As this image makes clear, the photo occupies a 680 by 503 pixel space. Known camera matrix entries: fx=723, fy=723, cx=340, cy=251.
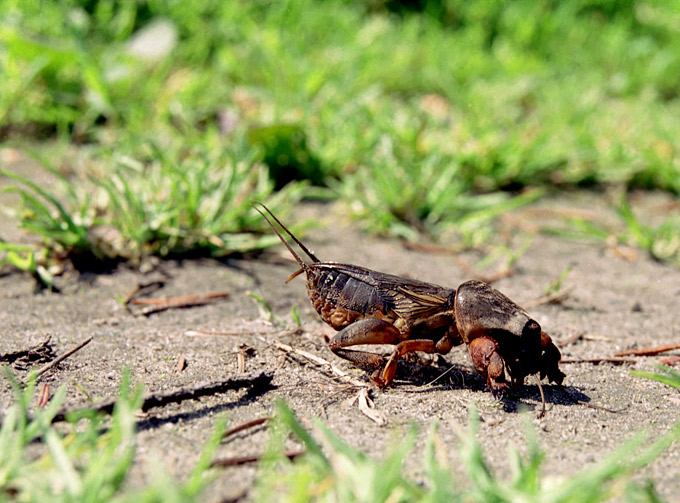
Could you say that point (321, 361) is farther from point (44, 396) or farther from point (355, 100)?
point (355, 100)

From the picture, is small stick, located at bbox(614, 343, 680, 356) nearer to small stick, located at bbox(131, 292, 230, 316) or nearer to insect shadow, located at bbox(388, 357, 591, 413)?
insect shadow, located at bbox(388, 357, 591, 413)

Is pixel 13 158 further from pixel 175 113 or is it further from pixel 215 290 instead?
pixel 215 290

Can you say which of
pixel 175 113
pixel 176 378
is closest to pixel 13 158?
pixel 175 113

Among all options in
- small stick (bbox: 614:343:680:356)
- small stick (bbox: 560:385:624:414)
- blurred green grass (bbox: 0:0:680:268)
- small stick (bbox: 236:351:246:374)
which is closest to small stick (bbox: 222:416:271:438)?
small stick (bbox: 236:351:246:374)

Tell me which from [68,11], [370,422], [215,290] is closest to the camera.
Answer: [370,422]

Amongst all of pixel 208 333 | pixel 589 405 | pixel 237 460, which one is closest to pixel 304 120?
pixel 208 333
